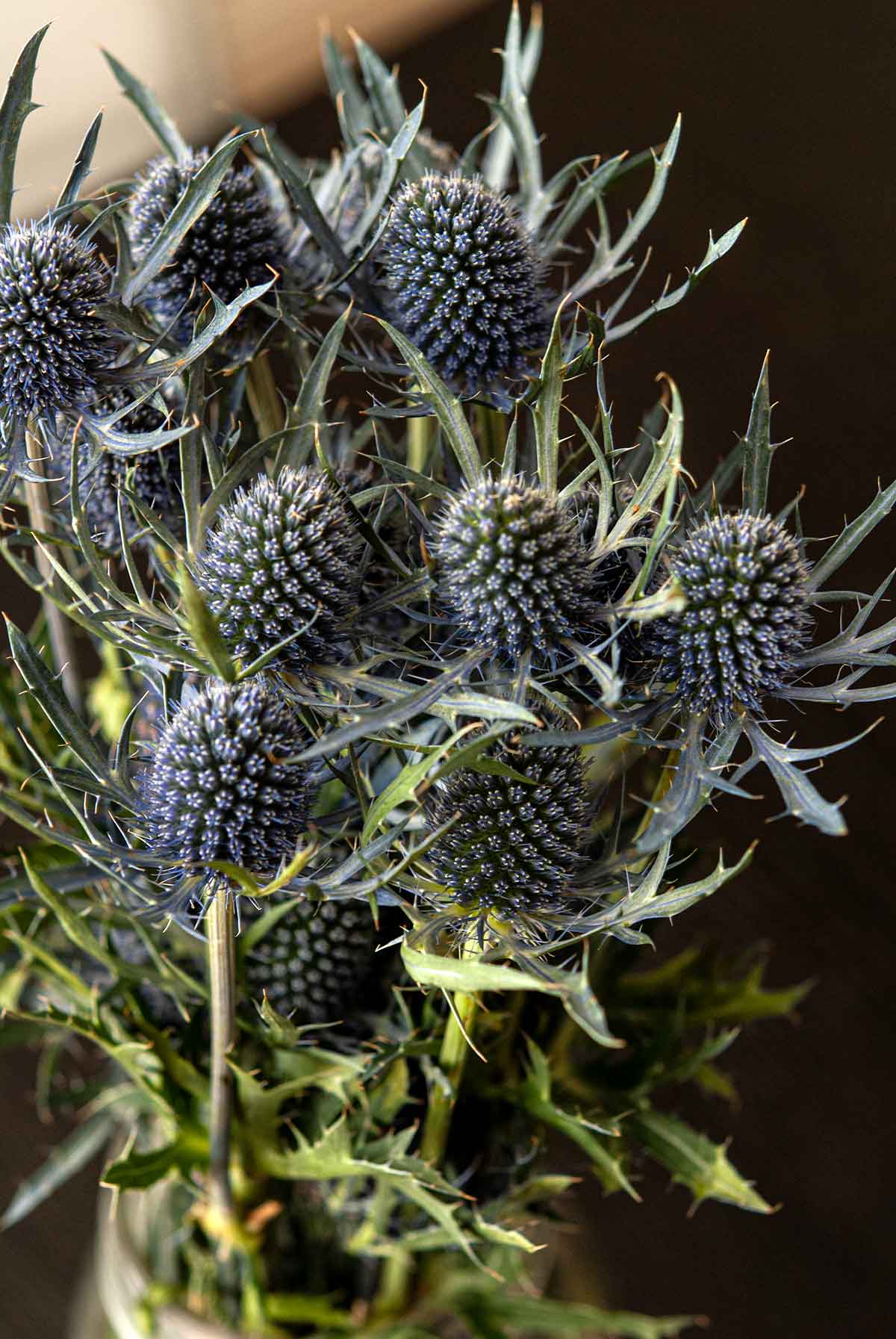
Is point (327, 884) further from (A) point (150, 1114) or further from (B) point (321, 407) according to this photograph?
(A) point (150, 1114)

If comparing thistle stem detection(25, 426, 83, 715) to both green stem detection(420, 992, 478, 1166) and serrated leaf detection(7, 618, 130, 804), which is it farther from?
green stem detection(420, 992, 478, 1166)

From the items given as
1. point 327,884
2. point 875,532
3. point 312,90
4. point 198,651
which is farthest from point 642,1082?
point 312,90

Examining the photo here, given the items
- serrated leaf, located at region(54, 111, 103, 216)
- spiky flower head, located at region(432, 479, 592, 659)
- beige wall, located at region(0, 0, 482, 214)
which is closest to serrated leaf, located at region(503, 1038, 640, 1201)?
spiky flower head, located at region(432, 479, 592, 659)

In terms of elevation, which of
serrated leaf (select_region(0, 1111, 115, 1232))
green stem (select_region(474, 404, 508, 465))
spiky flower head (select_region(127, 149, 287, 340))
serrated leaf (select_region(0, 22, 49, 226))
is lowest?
serrated leaf (select_region(0, 1111, 115, 1232))

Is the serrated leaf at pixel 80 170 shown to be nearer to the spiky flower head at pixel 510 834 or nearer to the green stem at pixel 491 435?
the green stem at pixel 491 435

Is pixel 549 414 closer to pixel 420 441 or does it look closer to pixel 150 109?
pixel 420 441

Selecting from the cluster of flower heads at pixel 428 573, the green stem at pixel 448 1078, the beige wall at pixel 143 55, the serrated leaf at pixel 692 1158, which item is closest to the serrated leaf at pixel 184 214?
the cluster of flower heads at pixel 428 573
